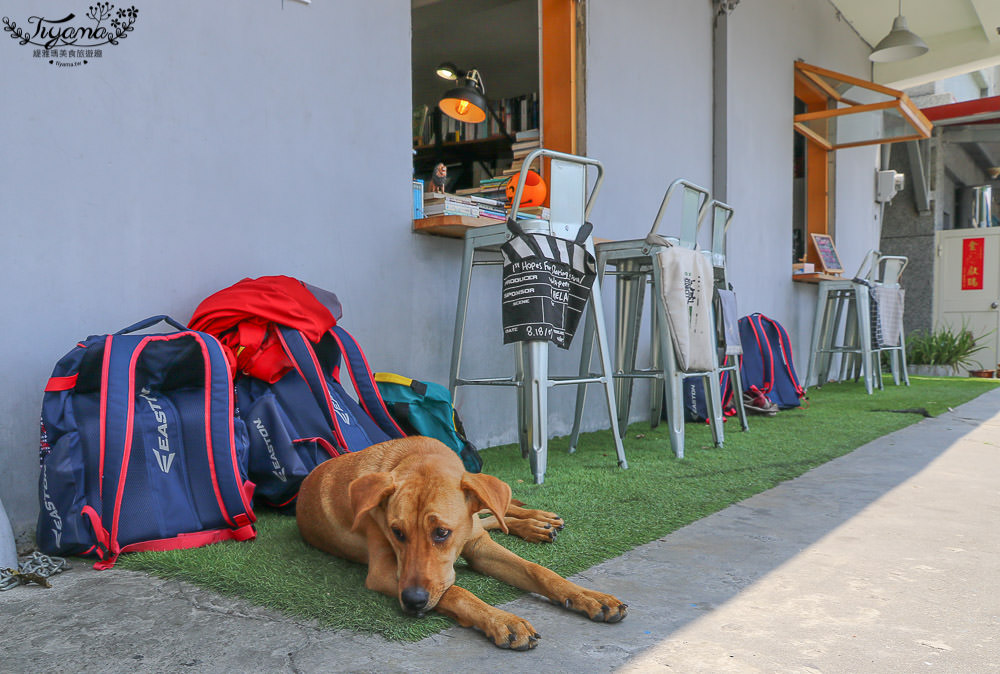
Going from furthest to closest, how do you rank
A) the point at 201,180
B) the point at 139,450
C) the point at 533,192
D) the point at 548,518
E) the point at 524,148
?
the point at 524,148 → the point at 533,192 → the point at 201,180 → the point at 548,518 → the point at 139,450

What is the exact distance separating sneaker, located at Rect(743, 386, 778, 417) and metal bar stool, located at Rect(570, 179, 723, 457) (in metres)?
0.82

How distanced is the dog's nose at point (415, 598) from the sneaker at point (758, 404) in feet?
12.5

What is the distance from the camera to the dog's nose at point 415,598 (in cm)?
140

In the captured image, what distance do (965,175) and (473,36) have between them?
10855mm

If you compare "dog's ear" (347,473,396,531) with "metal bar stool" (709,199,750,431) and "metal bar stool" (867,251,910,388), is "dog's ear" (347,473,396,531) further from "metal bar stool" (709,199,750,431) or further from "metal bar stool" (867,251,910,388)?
"metal bar stool" (867,251,910,388)

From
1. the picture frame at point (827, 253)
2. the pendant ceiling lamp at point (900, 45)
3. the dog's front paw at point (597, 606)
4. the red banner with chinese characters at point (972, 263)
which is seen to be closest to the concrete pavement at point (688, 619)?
the dog's front paw at point (597, 606)

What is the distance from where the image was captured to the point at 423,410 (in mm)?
2715

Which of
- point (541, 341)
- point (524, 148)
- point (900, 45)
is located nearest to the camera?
point (541, 341)

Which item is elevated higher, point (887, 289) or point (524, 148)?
point (524, 148)

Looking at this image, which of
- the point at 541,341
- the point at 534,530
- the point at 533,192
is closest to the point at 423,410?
the point at 541,341

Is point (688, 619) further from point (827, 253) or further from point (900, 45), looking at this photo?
point (900, 45)

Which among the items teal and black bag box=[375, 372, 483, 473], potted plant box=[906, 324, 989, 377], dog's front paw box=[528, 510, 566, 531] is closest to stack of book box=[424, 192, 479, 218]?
teal and black bag box=[375, 372, 483, 473]

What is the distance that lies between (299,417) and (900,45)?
21.8 feet

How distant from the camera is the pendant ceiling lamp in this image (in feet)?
22.1
